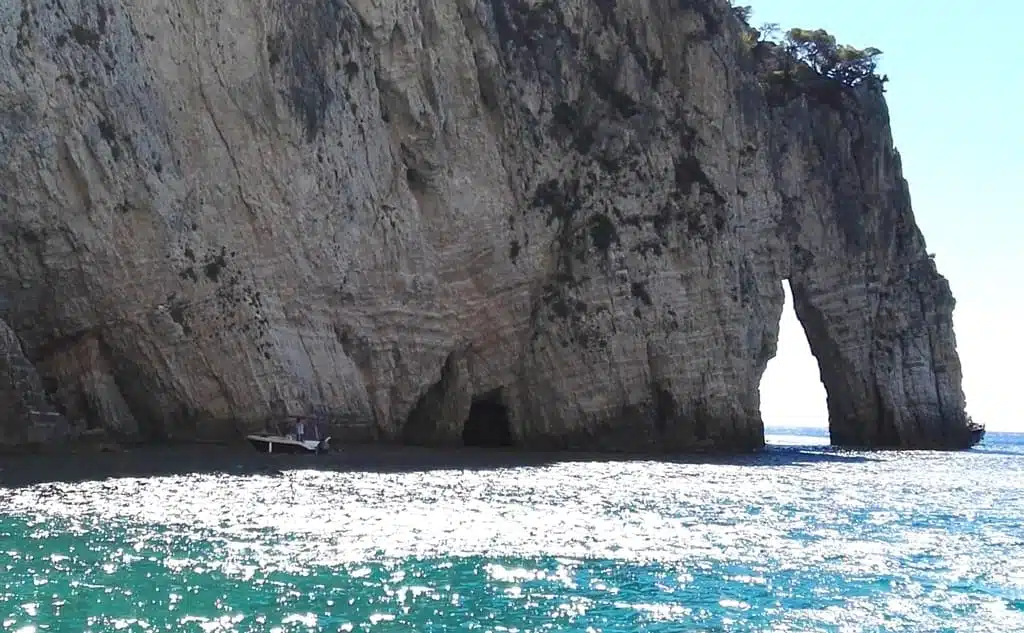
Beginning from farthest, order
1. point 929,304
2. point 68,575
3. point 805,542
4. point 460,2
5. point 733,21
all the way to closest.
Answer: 1. point 929,304
2. point 733,21
3. point 460,2
4. point 805,542
5. point 68,575

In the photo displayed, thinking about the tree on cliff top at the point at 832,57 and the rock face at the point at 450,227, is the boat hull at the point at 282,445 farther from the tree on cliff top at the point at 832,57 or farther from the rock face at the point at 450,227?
the tree on cliff top at the point at 832,57

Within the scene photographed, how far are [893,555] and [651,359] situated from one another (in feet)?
106

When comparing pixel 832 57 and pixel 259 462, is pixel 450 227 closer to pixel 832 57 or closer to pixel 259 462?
pixel 259 462

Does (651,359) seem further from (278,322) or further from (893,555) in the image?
(893,555)

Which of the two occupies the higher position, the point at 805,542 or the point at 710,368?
the point at 710,368

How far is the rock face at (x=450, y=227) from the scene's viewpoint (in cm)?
3369

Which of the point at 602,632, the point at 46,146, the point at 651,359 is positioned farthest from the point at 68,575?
the point at 651,359

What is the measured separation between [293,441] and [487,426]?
61.4 feet

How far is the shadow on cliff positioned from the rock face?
2.89 meters

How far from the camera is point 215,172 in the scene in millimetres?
37000

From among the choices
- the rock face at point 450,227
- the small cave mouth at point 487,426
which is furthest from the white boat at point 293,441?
the small cave mouth at point 487,426

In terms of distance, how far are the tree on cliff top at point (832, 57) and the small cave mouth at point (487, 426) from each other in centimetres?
3552

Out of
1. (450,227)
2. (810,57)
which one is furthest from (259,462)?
(810,57)

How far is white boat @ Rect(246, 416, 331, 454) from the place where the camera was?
34.2 m
